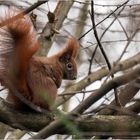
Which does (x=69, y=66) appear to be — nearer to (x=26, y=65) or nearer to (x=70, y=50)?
(x=70, y=50)

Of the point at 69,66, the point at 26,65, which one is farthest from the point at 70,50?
the point at 26,65

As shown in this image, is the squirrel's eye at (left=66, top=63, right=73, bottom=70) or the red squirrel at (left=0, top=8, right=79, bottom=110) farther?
the squirrel's eye at (left=66, top=63, right=73, bottom=70)

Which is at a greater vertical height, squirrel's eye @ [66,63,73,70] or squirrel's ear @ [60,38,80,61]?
squirrel's ear @ [60,38,80,61]

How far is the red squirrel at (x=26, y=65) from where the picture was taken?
2.25 meters

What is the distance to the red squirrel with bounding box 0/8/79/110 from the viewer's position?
2.25m

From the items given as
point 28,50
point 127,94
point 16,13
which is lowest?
point 127,94

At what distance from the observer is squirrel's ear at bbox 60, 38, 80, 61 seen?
279 cm

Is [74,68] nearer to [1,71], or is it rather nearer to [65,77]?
[65,77]

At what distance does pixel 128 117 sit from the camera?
88.8 inches

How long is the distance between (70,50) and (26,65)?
514 mm

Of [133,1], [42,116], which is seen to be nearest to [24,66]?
[42,116]

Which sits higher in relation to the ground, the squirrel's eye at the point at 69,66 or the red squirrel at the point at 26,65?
the red squirrel at the point at 26,65

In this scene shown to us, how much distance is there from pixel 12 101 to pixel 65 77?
1.44 feet

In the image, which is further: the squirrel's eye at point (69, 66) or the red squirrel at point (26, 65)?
the squirrel's eye at point (69, 66)
